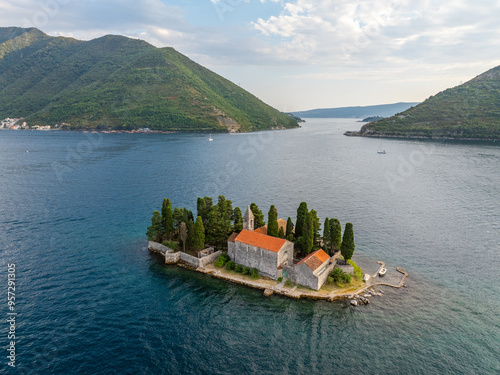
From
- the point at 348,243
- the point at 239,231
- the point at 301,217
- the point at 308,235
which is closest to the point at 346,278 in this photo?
the point at 348,243

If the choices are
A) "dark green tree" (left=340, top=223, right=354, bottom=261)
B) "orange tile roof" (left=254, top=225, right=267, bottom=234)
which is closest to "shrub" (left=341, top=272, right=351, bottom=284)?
"dark green tree" (left=340, top=223, right=354, bottom=261)

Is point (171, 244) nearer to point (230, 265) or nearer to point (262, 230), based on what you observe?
point (230, 265)

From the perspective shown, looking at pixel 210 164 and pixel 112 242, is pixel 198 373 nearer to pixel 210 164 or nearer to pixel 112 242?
pixel 112 242

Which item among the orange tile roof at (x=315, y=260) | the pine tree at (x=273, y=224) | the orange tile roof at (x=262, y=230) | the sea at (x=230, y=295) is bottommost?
the sea at (x=230, y=295)

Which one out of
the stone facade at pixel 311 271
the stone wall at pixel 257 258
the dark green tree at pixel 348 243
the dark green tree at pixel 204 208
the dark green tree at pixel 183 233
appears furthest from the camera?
the dark green tree at pixel 204 208

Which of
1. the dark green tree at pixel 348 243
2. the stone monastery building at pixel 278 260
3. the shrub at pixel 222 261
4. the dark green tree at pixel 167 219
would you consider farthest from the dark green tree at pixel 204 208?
the dark green tree at pixel 348 243

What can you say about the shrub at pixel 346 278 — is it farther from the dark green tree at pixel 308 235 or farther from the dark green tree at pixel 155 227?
the dark green tree at pixel 155 227

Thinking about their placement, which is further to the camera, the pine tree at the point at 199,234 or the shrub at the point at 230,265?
the pine tree at the point at 199,234
